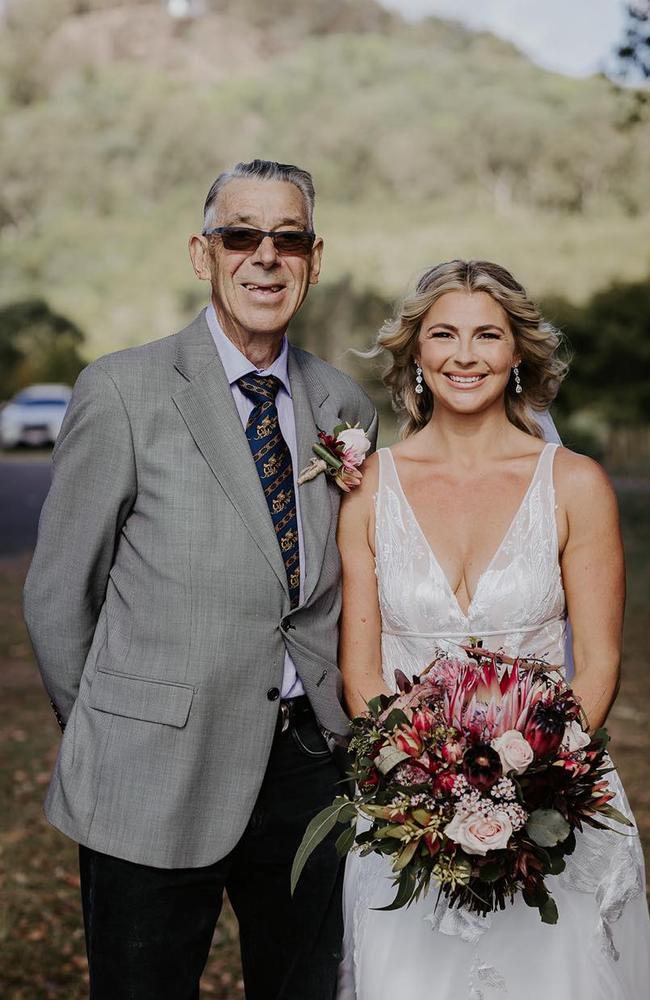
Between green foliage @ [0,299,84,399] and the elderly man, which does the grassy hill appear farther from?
the elderly man

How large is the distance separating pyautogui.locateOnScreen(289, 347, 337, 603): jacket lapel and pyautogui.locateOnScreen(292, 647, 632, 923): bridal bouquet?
1.82ft

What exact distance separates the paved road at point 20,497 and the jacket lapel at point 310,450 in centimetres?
1565

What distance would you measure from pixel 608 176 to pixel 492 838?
42.0 meters

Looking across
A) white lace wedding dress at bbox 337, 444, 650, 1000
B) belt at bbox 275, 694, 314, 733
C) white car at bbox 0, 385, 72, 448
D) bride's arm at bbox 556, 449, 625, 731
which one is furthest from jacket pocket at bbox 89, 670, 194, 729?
white car at bbox 0, 385, 72, 448

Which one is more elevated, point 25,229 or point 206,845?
point 25,229

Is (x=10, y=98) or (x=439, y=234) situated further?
(x=10, y=98)

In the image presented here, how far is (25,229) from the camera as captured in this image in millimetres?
45625

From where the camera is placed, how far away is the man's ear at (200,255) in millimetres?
3494

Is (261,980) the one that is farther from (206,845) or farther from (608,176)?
(608,176)

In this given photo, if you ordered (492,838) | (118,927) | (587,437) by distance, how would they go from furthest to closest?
(587,437) → (118,927) → (492,838)

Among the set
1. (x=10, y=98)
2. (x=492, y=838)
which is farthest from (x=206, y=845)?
(x=10, y=98)

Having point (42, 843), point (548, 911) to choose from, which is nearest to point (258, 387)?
point (548, 911)

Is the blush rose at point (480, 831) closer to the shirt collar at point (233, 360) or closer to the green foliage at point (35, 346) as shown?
the shirt collar at point (233, 360)

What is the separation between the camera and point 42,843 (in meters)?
7.07
